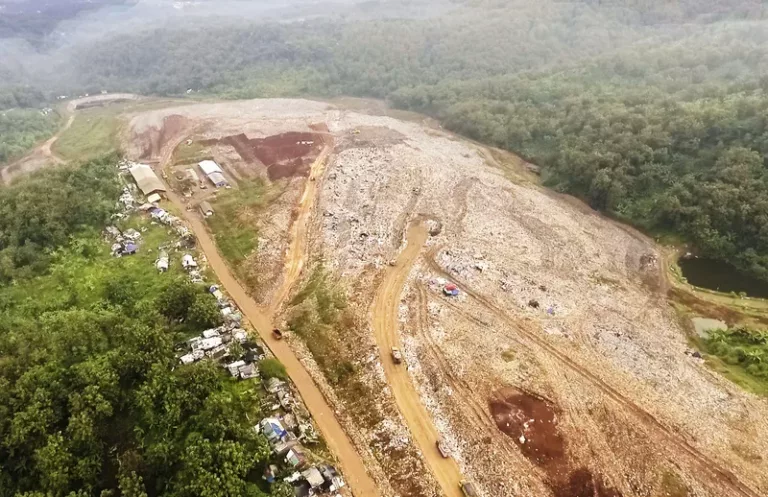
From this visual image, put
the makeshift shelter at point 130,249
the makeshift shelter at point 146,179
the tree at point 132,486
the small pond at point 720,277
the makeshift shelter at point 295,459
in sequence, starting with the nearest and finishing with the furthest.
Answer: the tree at point 132,486 → the makeshift shelter at point 295,459 → the small pond at point 720,277 → the makeshift shelter at point 130,249 → the makeshift shelter at point 146,179

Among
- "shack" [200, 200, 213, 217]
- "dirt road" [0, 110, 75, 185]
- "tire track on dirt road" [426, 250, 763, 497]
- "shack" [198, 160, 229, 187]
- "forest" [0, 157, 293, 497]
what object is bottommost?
"dirt road" [0, 110, 75, 185]

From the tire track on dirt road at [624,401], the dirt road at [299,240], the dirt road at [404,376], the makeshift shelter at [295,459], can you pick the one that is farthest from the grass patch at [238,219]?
the tire track on dirt road at [624,401]

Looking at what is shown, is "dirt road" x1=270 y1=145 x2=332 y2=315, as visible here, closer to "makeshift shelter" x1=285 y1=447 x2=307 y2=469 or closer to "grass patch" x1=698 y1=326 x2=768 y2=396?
"makeshift shelter" x1=285 y1=447 x2=307 y2=469

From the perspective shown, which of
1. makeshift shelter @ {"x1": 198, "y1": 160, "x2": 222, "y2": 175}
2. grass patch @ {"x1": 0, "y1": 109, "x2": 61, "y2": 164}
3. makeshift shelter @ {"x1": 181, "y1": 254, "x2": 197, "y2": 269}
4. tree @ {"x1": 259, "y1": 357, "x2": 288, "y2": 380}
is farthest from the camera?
grass patch @ {"x1": 0, "y1": 109, "x2": 61, "y2": 164}

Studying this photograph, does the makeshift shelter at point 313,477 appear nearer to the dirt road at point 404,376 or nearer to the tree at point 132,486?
the dirt road at point 404,376

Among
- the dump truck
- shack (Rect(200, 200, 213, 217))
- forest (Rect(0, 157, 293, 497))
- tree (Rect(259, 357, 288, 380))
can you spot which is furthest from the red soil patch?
the dump truck

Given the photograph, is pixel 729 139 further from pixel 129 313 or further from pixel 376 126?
pixel 129 313

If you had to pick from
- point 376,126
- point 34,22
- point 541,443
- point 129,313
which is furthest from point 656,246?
point 34,22
